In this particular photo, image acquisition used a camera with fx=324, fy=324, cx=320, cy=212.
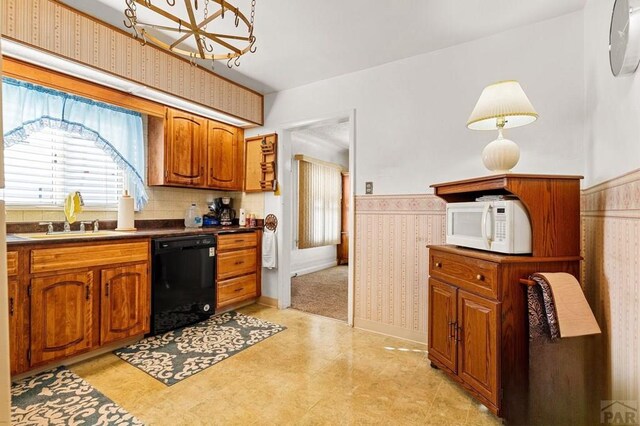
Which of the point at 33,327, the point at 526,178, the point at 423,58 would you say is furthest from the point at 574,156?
the point at 33,327

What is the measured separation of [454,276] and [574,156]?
4.08ft

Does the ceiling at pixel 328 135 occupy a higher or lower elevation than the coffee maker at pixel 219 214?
higher

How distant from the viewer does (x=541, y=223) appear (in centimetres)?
179

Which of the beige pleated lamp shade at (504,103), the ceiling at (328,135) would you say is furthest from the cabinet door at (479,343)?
the ceiling at (328,135)

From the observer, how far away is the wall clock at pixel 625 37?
4.24ft

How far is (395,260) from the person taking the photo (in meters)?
3.01

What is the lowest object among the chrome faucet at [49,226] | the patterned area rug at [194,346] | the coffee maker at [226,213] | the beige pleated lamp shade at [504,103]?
the patterned area rug at [194,346]

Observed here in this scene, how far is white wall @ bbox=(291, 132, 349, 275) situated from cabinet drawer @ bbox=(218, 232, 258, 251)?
1.81 m

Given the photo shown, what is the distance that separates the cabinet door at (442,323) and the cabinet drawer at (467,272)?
0.24 ft

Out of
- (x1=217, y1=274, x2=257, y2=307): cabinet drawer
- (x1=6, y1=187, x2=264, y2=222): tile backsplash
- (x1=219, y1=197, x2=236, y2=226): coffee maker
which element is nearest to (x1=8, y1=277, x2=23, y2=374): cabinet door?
(x1=6, y1=187, x2=264, y2=222): tile backsplash

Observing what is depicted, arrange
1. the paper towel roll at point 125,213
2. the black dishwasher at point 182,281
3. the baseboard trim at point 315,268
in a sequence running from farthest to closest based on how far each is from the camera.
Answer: the baseboard trim at point 315,268, the paper towel roll at point 125,213, the black dishwasher at point 182,281

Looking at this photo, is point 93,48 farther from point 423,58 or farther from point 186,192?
point 423,58

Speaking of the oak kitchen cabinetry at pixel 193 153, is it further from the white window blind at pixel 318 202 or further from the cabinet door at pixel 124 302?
the white window blind at pixel 318 202

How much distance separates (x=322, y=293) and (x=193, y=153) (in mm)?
2454
